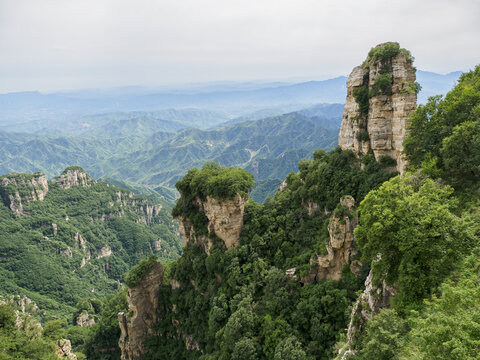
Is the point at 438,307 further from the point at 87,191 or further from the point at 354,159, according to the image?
the point at 87,191

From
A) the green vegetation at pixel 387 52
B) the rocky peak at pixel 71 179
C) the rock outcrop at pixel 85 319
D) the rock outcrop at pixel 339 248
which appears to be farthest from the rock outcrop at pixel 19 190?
the green vegetation at pixel 387 52

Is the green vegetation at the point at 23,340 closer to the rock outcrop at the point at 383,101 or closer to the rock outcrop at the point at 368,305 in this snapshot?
the rock outcrop at the point at 368,305

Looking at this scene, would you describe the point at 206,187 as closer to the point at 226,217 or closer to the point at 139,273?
the point at 226,217

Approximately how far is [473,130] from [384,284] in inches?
558

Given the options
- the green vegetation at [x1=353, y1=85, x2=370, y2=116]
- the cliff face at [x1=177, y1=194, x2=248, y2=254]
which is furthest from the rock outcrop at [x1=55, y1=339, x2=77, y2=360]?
the green vegetation at [x1=353, y1=85, x2=370, y2=116]

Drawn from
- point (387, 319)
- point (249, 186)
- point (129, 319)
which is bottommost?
point (129, 319)

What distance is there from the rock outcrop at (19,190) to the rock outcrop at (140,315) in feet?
397

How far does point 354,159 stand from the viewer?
136ft

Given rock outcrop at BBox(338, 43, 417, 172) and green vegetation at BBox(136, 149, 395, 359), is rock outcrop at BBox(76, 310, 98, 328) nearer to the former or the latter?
green vegetation at BBox(136, 149, 395, 359)

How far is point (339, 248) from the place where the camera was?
32.7 m

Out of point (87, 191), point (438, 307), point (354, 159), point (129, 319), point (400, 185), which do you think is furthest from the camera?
point (87, 191)

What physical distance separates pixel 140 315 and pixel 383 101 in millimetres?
51859

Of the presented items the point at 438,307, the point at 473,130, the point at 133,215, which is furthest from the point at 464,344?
the point at 133,215

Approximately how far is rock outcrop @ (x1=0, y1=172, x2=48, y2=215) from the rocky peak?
16.2 m
